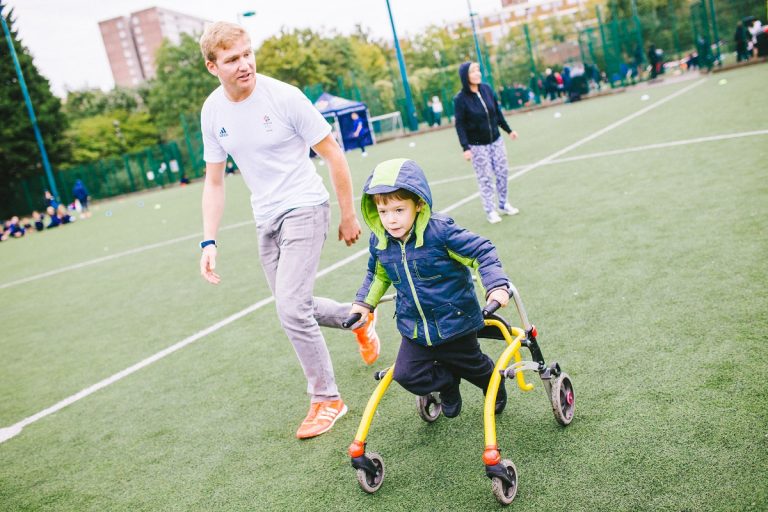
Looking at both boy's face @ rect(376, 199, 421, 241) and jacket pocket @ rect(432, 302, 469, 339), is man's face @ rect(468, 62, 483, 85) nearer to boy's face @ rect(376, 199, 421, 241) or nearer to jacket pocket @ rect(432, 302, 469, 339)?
boy's face @ rect(376, 199, 421, 241)

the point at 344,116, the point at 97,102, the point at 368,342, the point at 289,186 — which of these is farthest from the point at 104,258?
the point at 97,102

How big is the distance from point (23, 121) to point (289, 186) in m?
44.5

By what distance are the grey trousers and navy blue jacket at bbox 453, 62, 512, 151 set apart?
468 centimetres

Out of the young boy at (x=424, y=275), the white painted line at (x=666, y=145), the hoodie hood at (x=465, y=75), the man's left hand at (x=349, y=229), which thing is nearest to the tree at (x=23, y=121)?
the white painted line at (x=666, y=145)

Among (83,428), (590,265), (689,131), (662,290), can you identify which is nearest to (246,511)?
(83,428)

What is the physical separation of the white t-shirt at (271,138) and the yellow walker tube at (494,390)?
5.03 ft

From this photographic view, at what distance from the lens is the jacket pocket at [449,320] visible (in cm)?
304

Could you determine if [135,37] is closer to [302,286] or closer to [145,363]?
[145,363]

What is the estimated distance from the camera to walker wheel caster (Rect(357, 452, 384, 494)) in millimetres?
2998

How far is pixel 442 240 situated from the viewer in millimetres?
2977

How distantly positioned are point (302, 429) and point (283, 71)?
57792 millimetres

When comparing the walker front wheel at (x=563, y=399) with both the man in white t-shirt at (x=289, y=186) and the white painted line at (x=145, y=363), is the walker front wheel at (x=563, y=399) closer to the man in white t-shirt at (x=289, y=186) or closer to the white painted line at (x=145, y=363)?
the man in white t-shirt at (x=289, y=186)

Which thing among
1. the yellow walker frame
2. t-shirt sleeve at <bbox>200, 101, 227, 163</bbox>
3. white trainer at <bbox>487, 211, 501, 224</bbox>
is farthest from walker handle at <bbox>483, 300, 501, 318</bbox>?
white trainer at <bbox>487, 211, 501, 224</bbox>

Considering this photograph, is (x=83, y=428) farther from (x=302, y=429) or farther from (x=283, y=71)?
(x=283, y=71)
